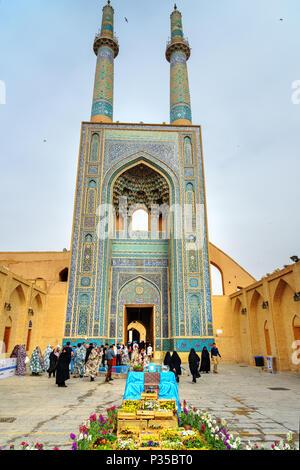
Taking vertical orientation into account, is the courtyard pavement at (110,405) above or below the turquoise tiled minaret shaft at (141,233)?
below

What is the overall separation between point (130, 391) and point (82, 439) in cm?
152

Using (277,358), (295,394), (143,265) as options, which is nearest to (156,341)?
(143,265)

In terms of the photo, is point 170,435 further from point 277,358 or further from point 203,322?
point 203,322

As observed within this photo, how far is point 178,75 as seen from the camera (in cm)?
1828

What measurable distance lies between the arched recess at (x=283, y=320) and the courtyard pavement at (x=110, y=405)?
2665 millimetres

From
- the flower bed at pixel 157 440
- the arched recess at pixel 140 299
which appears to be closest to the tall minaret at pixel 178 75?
the arched recess at pixel 140 299

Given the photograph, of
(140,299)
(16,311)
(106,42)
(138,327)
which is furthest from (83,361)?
(138,327)

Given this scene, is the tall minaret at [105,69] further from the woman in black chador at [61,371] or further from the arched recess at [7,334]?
the woman in black chador at [61,371]

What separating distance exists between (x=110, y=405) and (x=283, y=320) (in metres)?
7.73

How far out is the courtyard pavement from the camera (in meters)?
3.54

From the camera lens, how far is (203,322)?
13203 millimetres

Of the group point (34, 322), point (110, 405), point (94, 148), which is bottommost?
point (110, 405)

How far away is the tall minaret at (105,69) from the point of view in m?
17.2

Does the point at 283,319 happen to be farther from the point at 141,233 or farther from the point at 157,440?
the point at 157,440
